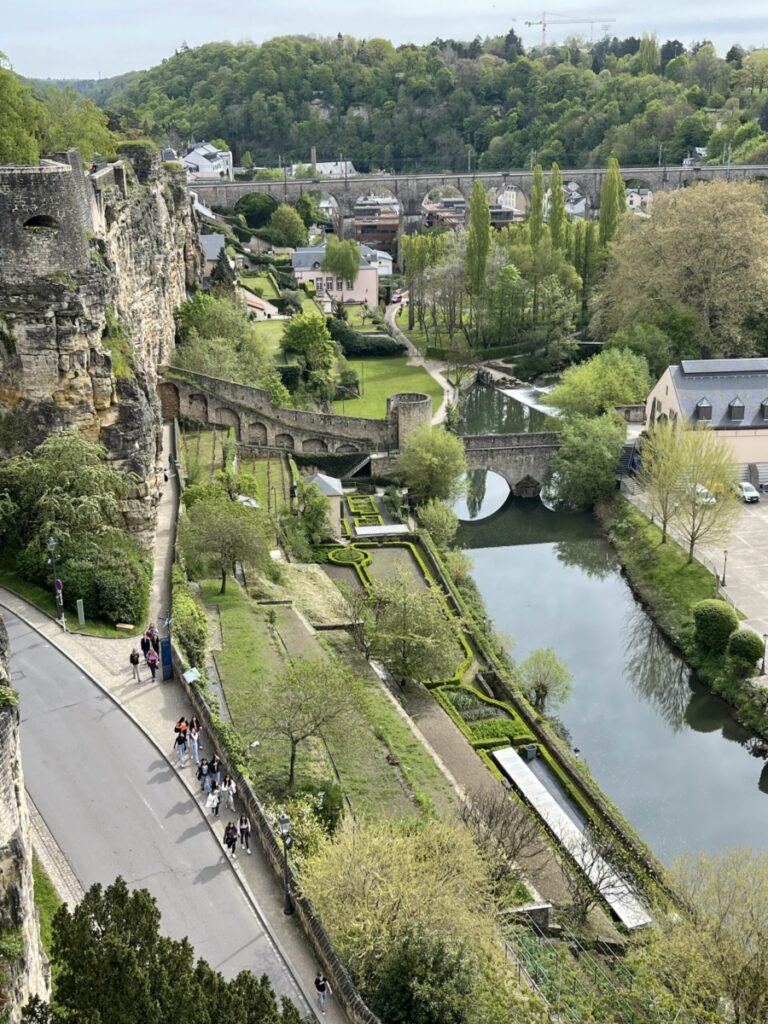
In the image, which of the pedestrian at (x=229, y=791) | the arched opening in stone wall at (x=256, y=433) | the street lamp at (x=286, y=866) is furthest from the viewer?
the arched opening in stone wall at (x=256, y=433)

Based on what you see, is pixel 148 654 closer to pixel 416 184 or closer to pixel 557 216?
pixel 557 216

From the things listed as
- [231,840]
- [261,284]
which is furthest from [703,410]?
[261,284]

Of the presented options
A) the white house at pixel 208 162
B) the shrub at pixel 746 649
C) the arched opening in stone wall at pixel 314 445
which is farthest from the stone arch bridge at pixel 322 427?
the white house at pixel 208 162

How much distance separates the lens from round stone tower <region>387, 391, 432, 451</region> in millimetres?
49406

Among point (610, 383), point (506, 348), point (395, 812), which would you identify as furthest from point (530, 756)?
point (506, 348)

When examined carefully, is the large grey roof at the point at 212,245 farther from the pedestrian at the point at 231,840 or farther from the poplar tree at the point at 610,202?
the pedestrian at the point at 231,840

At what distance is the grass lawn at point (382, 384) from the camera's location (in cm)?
5975

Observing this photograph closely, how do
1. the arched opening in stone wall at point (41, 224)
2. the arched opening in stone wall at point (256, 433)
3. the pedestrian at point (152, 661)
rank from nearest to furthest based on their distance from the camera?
the pedestrian at point (152, 661) → the arched opening in stone wall at point (41, 224) → the arched opening in stone wall at point (256, 433)

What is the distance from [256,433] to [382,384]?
54.9 feet

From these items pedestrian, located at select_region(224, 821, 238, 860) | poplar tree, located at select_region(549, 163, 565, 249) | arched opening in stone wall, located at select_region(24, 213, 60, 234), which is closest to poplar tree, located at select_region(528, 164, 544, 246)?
poplar tree, located at select_region(549, 163, 565, 249)

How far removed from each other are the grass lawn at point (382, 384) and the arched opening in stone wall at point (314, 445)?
6.94 m

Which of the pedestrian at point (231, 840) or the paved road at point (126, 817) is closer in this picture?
the paved road at point (126, 817)

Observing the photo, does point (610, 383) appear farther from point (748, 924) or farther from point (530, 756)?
point (748, 924)

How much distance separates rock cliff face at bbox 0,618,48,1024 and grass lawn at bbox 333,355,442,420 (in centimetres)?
4299
